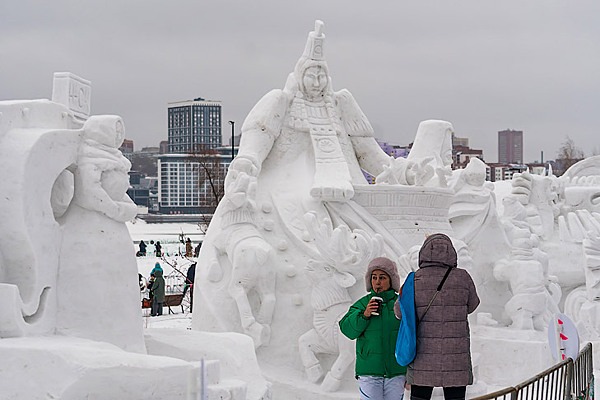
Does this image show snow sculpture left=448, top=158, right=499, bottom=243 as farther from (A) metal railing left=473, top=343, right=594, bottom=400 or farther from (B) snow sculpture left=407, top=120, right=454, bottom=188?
(A) metal railing left=473, top=343, right=594, bottom=400

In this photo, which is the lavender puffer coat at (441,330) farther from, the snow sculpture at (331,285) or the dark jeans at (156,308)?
the dark jeans at (156,308)

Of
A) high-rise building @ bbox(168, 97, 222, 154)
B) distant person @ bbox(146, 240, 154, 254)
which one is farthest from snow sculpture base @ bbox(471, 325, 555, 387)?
high-rise building @ bbox(168, 97, 222, 154)

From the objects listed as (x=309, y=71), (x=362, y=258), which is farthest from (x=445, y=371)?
(x=309, y=71)

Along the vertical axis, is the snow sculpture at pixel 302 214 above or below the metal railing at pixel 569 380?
above

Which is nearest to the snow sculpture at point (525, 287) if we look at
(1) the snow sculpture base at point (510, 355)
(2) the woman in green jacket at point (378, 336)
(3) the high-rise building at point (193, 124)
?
(1) the snow sculpture base at point (510, 355)

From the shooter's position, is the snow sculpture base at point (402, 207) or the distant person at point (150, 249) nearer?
the snow sculpture base at point (402, 207)

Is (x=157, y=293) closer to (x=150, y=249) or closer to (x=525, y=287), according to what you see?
(x=525, y=287)

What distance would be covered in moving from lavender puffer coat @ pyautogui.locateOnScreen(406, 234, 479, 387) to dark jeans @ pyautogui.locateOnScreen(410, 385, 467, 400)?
0.05 meters

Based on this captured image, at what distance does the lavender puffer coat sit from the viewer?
14.2 ft

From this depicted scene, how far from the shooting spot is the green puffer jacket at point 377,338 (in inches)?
185

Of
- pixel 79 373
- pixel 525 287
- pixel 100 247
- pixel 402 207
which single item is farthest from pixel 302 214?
pixel 79 373

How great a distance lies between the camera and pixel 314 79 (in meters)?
8.45

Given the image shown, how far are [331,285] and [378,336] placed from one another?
2.71 m

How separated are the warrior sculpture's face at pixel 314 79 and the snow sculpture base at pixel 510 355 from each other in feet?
8.90
